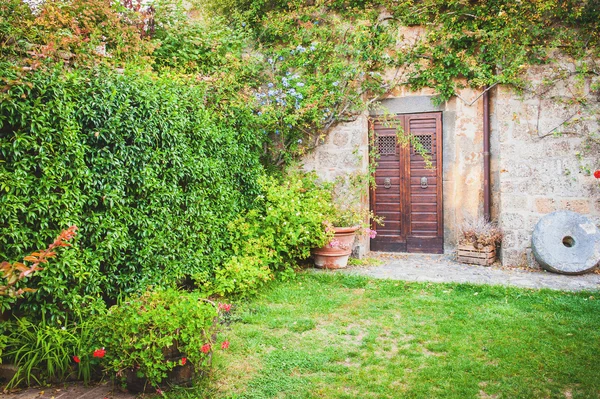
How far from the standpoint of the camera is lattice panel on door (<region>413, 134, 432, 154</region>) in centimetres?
771

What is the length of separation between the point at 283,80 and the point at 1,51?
14.5ft

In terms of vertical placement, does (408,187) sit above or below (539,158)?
below

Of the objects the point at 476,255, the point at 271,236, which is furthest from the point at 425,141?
the point at 271,236

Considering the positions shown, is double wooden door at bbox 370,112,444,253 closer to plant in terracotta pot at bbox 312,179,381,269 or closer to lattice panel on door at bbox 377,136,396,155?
lattice panel on door at bbox 377,136,396,155

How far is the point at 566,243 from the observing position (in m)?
6.44

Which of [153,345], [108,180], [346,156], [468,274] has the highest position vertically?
[346,156]

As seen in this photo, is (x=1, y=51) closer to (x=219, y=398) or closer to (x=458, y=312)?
(x=219, y=398)

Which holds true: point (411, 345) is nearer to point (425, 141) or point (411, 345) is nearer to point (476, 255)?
point (476, 255)

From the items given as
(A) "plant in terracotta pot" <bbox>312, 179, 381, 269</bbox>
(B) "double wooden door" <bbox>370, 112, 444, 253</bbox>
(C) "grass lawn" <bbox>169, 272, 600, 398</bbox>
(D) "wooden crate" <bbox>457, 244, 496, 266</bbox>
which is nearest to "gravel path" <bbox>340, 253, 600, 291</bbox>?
(D) "wooden crate" <bbox>457, 244, 496, 266</bbox>

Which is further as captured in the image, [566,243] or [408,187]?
[408,187]

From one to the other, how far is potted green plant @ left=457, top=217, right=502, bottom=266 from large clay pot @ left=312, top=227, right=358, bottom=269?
1.78 meters

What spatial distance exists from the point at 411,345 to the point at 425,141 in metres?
4.66

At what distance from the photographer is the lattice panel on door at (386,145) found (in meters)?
7.87

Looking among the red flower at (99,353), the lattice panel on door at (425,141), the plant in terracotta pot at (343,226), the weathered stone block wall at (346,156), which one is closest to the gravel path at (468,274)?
the plant in terracotta pot at (343,226)
